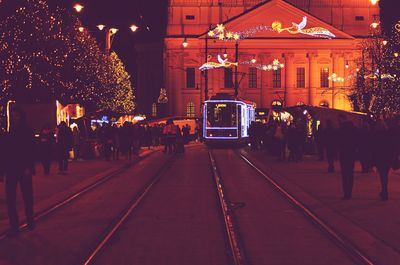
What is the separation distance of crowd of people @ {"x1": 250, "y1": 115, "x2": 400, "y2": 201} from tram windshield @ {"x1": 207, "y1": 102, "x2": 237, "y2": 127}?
8.53 ft

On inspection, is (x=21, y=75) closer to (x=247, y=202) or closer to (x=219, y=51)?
(x=247, y=202)

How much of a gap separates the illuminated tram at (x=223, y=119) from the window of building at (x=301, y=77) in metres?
45.5

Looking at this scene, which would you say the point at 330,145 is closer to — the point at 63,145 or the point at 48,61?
the point at 63,145

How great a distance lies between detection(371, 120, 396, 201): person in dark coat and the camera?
17.2 m

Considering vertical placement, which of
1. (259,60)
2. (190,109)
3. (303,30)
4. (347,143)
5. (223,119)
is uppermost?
(303,30)

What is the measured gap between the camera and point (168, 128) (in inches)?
1654

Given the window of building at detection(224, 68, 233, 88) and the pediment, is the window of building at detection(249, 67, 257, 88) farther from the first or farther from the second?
the pediment

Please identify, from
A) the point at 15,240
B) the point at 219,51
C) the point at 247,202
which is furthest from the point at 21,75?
the point at 219,51

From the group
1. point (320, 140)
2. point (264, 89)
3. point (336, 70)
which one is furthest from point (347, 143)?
point (336, 70)

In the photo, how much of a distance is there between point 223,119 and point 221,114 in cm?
35

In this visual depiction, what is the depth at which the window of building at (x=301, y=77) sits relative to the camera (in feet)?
311

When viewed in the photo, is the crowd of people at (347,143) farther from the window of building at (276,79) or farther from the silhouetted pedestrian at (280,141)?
the window of building at (276,79)

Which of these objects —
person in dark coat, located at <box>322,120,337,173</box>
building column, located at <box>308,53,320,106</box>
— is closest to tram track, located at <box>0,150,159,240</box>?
person in dark coat, located at <box>322,120,337,173</box>

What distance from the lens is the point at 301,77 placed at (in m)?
95.1
